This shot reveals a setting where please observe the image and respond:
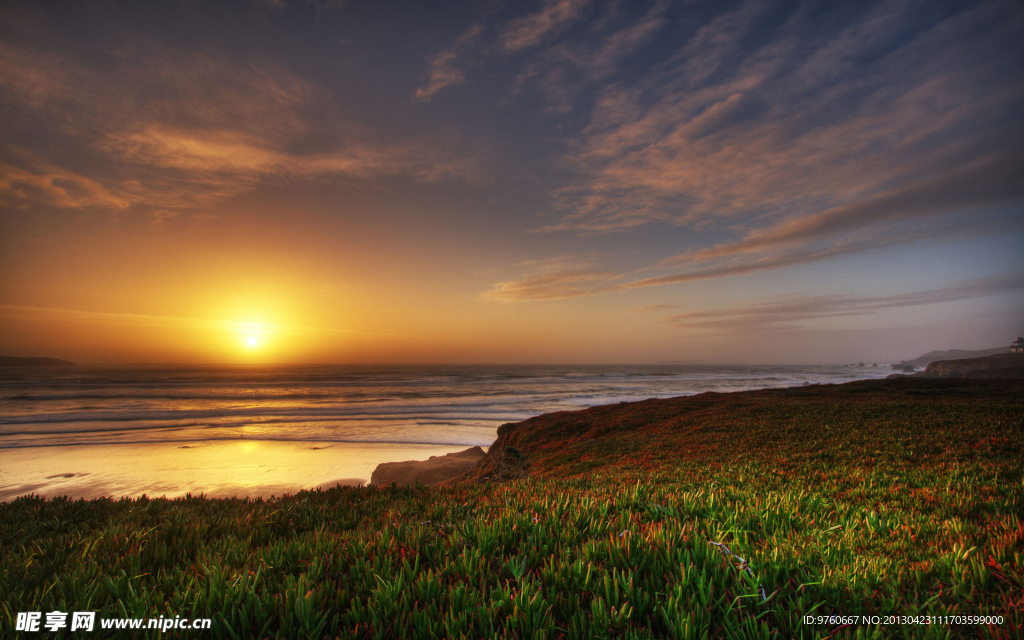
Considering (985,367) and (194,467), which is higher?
(985,367)

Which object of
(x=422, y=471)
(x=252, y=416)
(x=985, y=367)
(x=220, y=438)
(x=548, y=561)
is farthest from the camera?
(x=985, y=367)

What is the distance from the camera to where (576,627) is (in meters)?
1.93

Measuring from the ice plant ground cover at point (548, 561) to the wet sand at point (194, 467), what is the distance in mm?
13387

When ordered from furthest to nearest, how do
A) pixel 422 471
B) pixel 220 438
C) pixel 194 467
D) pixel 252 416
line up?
pixel 252 416 < pixel 220 438 < pixel 194 467 < pixel 422 471

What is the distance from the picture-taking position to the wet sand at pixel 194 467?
16188mm

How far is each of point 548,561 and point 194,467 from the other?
24827 mm

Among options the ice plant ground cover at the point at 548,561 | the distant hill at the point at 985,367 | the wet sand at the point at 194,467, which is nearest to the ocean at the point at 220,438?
the wet sand at the point at 194,467

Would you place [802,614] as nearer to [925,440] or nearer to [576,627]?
[576,627]

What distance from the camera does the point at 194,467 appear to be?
65.2 feet

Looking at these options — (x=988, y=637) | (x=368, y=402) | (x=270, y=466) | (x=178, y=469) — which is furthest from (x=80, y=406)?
(x=988, y=637)

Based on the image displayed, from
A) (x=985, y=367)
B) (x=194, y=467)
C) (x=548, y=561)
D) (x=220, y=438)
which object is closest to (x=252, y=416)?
(x=220, y=438)

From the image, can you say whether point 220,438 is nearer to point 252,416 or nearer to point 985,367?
point 252,416

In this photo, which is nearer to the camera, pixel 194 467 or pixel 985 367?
pixel 194 467

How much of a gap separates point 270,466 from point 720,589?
23.5m
